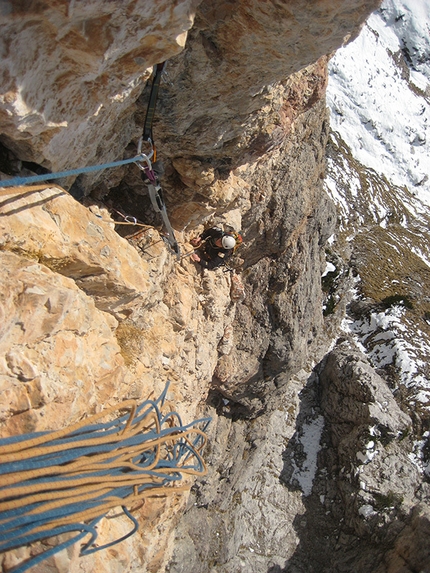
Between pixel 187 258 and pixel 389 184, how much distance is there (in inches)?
722

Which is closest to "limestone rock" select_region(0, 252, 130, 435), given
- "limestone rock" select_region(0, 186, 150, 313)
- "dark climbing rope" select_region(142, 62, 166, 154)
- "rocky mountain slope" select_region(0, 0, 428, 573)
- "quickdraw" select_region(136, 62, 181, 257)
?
"rocky mountain slope" select_region(0, 0, 428, 573)

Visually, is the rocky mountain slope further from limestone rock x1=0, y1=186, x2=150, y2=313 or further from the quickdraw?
the quickdraw

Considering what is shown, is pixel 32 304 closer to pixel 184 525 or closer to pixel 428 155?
pixel 184 525

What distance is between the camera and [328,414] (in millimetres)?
11820

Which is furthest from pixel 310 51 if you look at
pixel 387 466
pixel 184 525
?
pixel 387 466

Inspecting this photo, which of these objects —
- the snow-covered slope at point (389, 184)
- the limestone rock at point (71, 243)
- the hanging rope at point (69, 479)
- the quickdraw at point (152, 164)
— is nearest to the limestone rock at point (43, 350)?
the limestone rock at point (71, 243)

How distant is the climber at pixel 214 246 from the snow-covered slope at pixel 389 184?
9496mm

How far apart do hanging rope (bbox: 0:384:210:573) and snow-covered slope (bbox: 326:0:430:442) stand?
11.4m

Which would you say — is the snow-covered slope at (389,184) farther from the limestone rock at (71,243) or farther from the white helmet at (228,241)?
the limestone rock at (71,243)

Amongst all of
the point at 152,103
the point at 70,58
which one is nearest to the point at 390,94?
the point at 152,103

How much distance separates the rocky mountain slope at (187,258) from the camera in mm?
2346

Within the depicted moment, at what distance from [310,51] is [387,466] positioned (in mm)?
10715

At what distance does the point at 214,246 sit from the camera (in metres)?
5.71

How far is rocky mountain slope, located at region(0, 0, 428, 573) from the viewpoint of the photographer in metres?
2.35
